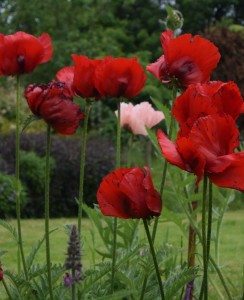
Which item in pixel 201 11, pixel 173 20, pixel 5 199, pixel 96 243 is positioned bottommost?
pixel 96 243

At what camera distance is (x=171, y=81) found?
187 cm

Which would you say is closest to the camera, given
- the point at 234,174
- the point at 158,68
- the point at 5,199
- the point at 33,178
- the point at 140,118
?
the point at 234,174

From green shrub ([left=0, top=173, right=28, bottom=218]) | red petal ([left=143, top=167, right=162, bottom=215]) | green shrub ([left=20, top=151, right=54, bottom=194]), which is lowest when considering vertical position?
green shrub ([left=0, top=173, right=28, bottom=218])

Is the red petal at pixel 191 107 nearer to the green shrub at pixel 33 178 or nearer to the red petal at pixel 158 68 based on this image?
the red petal at pixel 158 68

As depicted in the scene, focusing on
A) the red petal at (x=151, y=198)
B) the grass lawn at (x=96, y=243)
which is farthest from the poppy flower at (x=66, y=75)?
the grass lawn at (x=96, y=243)

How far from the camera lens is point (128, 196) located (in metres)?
1.47

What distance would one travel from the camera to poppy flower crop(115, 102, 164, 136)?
2.84 metres

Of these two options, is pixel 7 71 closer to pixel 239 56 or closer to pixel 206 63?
pixel 206 63

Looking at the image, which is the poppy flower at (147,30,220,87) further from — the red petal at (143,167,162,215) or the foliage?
the foliage

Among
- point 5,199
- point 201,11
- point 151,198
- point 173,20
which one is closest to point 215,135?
point 151,198

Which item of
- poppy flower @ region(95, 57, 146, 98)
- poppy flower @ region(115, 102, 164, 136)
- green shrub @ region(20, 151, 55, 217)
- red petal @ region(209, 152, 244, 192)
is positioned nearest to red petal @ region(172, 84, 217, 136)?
red petal @ region(209, 152, 244, 192)

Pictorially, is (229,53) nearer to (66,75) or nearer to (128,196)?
(66,75)

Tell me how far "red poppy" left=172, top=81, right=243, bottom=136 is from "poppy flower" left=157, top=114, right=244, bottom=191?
0.04 m

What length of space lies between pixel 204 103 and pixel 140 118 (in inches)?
55.5
